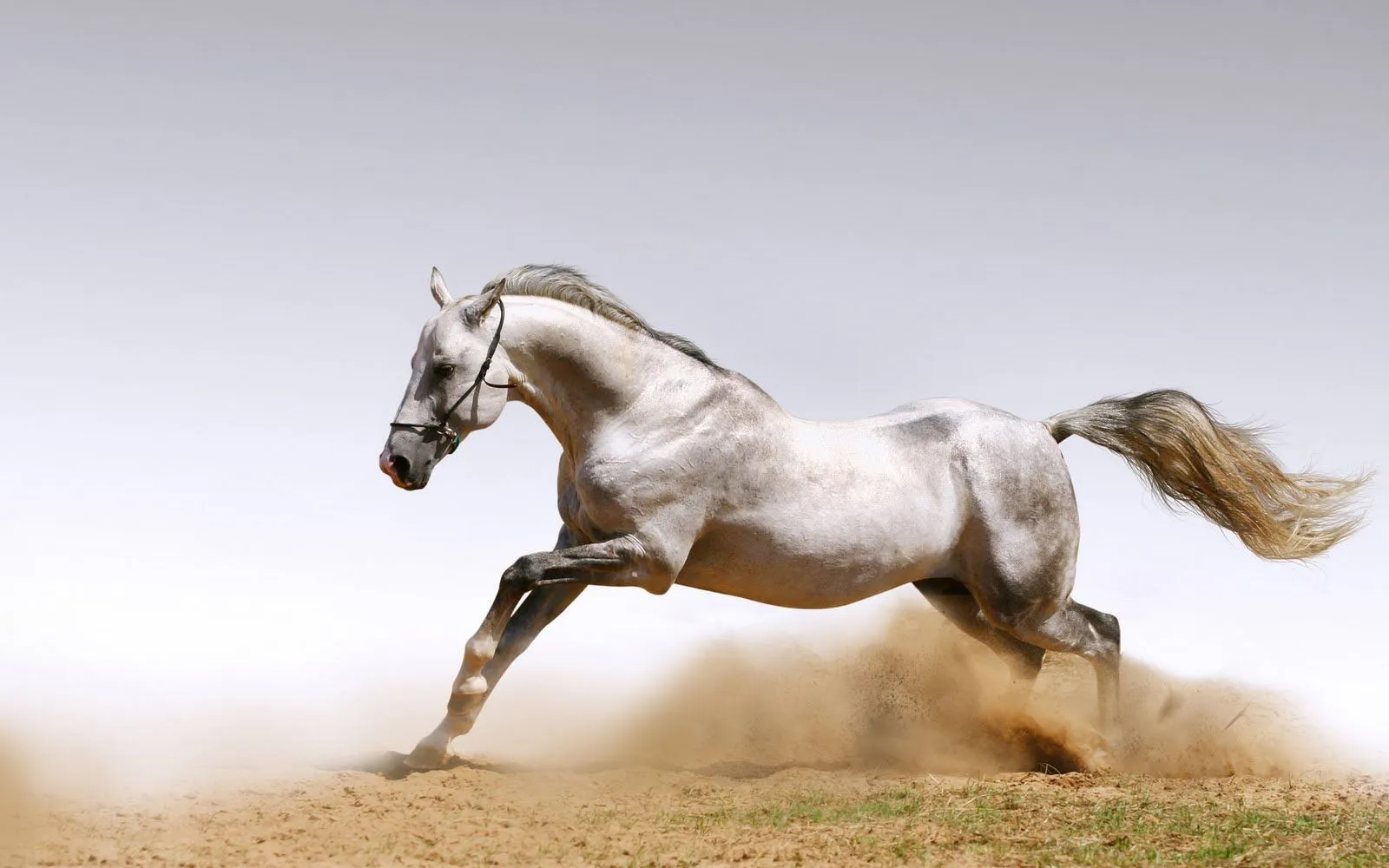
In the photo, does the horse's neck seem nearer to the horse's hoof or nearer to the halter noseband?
the halter noseband

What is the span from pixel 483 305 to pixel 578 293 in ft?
2.47

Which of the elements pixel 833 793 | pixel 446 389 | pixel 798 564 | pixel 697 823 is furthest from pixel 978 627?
pixel 446 389

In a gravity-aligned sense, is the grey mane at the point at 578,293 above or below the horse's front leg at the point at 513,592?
above

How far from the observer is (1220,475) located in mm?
8172

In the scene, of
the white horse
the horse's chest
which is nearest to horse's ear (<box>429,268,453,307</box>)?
the white horse

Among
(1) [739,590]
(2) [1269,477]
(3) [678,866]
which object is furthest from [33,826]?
(2) [1269,477]

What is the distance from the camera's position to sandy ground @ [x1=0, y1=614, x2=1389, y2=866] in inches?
199

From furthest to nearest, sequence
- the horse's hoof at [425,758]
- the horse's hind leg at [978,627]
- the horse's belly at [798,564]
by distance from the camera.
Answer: the horse's hind leg at [978,627] < the horse's belly at [798,564] < the horse's hoof at [425,758]

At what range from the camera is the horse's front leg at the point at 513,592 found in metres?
6.39

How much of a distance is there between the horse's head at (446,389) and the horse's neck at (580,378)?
181 mm

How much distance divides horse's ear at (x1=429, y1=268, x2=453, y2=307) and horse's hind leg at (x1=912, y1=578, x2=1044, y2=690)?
3585 mm

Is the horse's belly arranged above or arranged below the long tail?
below

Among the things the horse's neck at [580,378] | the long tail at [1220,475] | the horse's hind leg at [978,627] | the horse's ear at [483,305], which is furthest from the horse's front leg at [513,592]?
the long tail at [1220,475]

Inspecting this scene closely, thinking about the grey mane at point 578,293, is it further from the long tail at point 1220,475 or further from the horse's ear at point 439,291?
the long tail at point 1220,475
